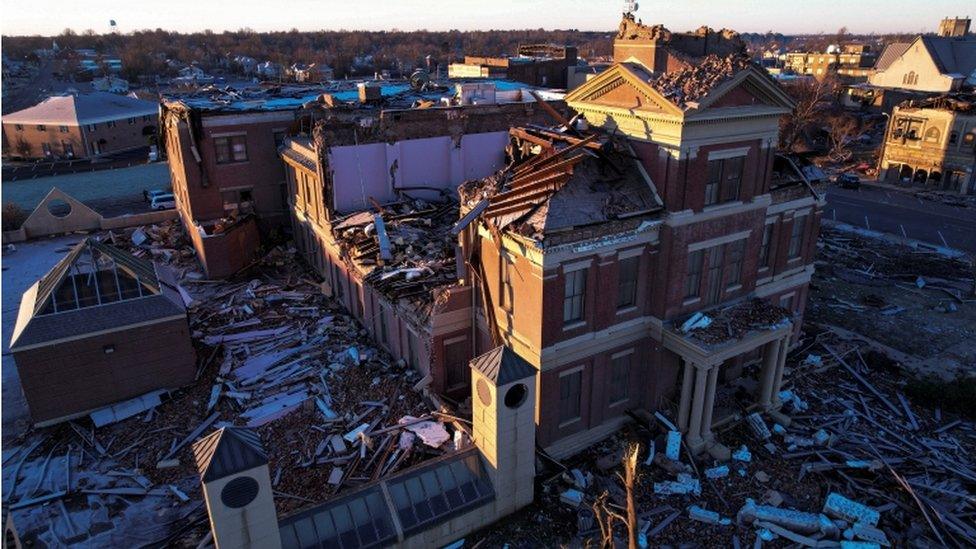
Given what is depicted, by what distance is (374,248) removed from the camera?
26.8 meters

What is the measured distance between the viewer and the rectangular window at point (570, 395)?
20.0m

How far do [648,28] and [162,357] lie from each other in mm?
22959

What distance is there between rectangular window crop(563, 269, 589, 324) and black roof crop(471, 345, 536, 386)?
3151mm

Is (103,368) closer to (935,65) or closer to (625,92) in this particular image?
(625,92)

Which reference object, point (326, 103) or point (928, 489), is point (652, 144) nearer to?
point (928, 489)

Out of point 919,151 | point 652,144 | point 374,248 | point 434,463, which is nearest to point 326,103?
point 374,248

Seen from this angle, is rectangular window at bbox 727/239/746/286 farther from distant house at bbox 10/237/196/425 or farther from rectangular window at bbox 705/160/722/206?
distant house at bbox 10/237/196/425

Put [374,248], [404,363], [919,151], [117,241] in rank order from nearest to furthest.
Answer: [404,363] → [374,248] → [117,241] → [919,151]

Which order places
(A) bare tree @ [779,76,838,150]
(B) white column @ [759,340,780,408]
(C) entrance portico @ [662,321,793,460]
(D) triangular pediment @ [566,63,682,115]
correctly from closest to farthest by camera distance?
(D) triangular pediment @ [566,63,682,115] → (C) entrance portico @ [662,321,793,460] → (B) white column @ [759,340,780,408] → (A) bare tree @ [779,76,838,150]

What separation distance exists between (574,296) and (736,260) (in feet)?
23.6

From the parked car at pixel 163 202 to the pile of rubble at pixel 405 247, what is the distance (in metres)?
25.7

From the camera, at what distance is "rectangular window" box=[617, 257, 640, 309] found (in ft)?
65.4

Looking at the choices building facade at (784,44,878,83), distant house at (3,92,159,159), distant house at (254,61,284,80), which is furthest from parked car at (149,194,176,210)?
building facade at (784,44,878,83)

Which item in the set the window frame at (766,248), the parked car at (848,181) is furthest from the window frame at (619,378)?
the parked car at (848,181)
